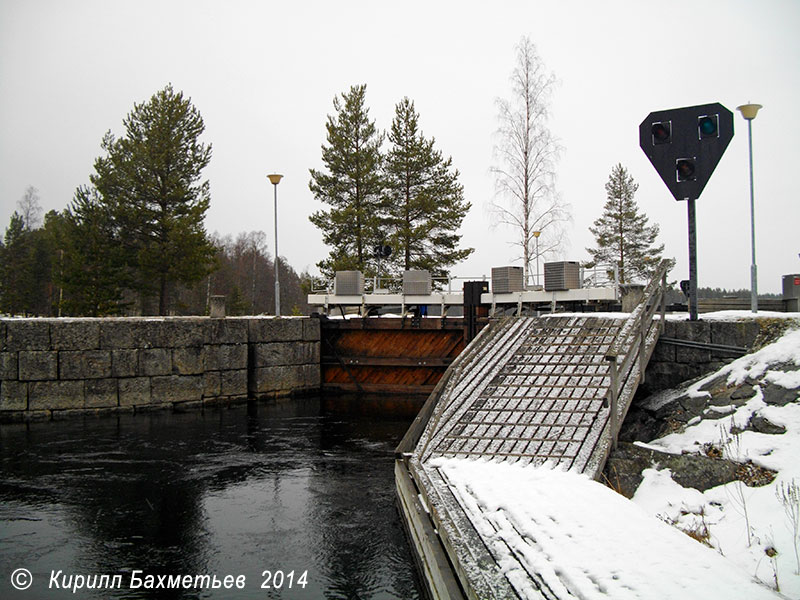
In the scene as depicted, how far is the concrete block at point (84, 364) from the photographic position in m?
16.4

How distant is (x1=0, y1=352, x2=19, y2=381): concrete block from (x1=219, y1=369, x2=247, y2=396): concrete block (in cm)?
511

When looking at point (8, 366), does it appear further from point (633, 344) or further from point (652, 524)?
point (652, 524)

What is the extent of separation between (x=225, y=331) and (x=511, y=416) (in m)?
11.3

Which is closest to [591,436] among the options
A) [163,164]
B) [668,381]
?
[668,381]

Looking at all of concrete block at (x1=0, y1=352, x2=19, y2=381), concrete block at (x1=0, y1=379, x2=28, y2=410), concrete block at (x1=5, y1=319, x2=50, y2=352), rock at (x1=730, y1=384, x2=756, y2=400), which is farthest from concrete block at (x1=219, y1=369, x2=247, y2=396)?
rock at (x1=730, y1=384, x2=756, y2=400)

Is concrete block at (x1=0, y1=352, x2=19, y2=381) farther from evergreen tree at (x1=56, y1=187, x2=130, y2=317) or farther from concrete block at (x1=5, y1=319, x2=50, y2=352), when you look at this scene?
evergreen tree at (x1=56, y1=187, x2=130, y2=317)

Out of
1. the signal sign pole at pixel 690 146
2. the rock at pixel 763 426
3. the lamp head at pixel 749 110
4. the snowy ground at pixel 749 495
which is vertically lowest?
the snowy ground at pixel 749 495

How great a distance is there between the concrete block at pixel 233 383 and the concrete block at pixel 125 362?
7.72 ft

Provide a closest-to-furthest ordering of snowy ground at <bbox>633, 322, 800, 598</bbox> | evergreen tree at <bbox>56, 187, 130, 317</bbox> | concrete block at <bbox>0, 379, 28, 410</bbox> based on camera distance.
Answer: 1. snowy ground at <bbox>633, 322, 800, 598</bbox>
2. concrete block at <bbox>0, 379, 28, 410</bbox>
3. evergreen tree at <bbox>56, 187, 130, 317</bbox>

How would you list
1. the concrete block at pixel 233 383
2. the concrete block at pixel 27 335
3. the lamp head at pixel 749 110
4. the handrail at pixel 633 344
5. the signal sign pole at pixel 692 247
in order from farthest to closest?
the concrete block at pixel 233 383 → the concrete block at pixel 27 335 → the lamp head at pixel 749 110 → the signal sign pole at pixel 692 247 → the handrail at pixel 633 344

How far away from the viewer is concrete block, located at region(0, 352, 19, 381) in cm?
1590

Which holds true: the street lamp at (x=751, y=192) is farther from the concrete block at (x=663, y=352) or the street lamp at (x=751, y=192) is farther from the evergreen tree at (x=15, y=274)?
the evergreen tree at (x=15, y=274)

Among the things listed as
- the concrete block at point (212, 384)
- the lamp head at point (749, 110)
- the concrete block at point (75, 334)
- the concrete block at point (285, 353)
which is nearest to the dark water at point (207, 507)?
the concrete block at point (75, 334)

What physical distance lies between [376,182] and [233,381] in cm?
1460
